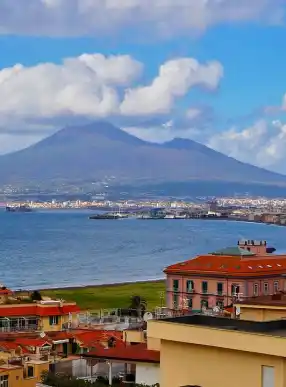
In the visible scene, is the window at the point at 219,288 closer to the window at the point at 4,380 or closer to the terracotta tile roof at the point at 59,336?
the terracotta tile roof at the point at 59,336

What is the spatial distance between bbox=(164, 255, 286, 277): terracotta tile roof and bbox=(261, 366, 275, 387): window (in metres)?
25.8

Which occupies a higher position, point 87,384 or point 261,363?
point 261,363

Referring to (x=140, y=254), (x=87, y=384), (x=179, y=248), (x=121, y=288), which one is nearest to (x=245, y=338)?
(x=87, y=384)

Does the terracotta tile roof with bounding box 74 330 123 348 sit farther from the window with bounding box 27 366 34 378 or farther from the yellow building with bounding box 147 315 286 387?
the yellow building with bounding box 147 315 286 387

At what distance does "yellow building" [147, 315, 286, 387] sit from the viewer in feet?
21.0

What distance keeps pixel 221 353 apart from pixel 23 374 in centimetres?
857

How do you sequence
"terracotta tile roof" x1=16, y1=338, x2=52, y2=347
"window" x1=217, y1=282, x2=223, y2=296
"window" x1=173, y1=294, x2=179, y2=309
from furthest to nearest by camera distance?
"window" x1=173, y1=294, x2=179, y2=309 < "window" x1=217, y1=282, x2=223, y2=296 < "terracotta tile roof" x1=16, y1=338, x2=52, y2=347

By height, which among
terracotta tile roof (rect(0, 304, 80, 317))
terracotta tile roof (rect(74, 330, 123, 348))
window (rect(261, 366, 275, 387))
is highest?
window (rect(261, 366, 275, 387))

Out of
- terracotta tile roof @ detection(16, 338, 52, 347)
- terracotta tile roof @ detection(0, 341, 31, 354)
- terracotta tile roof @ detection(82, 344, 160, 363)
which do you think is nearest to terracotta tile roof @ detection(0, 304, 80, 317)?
terracotta tile roof @ detection(16, 338, 52, 347)

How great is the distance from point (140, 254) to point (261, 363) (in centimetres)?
9009

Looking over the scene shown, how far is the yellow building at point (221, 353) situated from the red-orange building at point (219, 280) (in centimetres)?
2417

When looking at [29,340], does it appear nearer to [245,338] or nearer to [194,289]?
[245,338]

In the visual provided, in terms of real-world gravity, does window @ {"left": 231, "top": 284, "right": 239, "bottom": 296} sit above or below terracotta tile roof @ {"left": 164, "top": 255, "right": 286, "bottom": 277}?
→ below

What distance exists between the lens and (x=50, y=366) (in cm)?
1455
